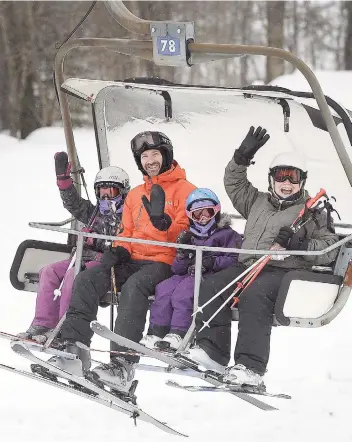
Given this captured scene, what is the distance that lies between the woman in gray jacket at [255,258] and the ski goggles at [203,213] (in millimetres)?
308

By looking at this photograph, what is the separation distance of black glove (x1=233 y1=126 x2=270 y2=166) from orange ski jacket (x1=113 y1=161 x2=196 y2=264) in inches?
17.2

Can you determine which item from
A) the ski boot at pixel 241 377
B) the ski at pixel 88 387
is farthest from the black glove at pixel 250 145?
the ski at pixel 88 387

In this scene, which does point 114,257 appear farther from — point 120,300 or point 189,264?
point 189,264

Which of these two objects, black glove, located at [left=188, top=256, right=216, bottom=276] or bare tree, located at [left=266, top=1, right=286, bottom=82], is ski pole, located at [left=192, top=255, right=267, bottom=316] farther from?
bare tree, located at [left=266, top=1, right=286, bottom=82]

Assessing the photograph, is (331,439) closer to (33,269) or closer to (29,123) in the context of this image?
(33,269)

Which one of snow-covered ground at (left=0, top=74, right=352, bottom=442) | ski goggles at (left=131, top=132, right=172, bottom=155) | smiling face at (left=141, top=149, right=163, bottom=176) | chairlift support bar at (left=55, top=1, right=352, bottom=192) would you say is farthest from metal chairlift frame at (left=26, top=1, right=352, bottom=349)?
snow-covered ground at (left=0, top=74, right=352, bottom=442)

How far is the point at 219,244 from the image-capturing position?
18.7ft

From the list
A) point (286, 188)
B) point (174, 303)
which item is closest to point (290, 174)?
point (286, 188)

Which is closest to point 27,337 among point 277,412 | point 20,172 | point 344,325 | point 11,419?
point 11,419

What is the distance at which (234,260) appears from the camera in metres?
5.78

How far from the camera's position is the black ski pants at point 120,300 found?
18.1 ft

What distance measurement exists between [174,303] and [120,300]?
359 millimetres

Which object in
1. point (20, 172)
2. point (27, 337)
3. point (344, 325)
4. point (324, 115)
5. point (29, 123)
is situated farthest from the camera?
point (29, 123)

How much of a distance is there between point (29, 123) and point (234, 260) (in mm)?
15853
